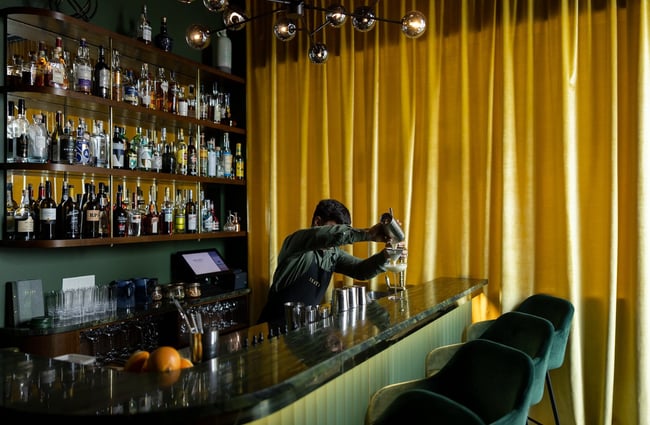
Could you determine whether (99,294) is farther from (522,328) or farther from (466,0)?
(466,0)

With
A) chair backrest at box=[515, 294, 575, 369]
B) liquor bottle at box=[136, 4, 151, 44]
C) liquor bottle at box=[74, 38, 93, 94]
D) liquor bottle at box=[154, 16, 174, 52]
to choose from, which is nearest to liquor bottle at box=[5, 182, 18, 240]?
liquor bottle at box=[74, 38, 93, 94]

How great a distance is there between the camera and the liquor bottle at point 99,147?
3064mm

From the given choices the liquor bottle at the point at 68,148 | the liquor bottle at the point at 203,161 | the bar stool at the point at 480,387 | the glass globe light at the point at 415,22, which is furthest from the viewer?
the liquor bottle at the point at 203,161

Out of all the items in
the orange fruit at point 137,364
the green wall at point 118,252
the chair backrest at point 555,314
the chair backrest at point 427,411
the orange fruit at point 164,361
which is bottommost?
the chair backrest at point 555,314

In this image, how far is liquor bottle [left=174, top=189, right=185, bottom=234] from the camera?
11.9 feet

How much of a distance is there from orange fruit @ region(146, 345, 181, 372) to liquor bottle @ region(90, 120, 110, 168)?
1.98m

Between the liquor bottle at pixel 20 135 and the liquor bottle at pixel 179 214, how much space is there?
1.07 metres

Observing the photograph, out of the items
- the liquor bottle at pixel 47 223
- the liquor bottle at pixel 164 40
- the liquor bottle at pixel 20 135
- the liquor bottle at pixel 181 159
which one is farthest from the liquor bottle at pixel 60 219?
the liquor bottle at pixel 164 40

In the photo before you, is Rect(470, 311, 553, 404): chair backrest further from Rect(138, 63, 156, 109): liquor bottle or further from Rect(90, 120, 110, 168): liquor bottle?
Rect(138, 63, 156, 109): liquor bottle

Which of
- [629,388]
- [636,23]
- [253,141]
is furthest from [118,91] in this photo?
[629,388]

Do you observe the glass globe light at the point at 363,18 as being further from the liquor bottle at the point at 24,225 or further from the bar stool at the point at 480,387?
the liquor bottle at the point at 24,225

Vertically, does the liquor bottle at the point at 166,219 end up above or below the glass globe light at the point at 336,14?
below

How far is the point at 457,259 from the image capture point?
3.34m

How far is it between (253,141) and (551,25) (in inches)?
86.7
